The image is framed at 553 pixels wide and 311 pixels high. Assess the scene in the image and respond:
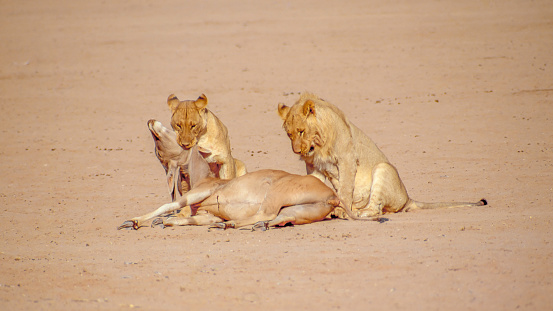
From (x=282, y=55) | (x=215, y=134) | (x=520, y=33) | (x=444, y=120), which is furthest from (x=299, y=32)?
(x=215, y=134)

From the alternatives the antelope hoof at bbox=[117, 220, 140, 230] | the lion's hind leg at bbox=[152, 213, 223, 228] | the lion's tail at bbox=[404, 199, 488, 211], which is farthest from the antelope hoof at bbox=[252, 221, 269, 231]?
the lion's tail at bbox=[404, 199, 488, 211]

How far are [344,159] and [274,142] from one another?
689cm

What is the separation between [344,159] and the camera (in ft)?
28.2

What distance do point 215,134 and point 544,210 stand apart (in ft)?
14.6

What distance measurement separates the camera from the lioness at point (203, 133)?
8586 mm

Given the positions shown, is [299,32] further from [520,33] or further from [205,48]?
[520,33]

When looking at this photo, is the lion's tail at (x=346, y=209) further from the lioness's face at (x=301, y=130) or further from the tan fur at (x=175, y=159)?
the tan fur at (x=175, y=159)

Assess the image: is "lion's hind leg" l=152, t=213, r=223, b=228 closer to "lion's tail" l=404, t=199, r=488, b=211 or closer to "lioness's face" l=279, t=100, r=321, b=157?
"lioness's face" l=279, t=100, r=321, b=157

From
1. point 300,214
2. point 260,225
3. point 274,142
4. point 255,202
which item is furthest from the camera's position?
point 274,142

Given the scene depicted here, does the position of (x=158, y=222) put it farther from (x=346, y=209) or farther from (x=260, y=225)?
(x=346, y=209)

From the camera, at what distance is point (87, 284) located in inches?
235

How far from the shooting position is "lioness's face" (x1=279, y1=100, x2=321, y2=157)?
325 inches

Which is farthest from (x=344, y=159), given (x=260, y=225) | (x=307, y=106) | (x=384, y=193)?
(x=260, y=225)

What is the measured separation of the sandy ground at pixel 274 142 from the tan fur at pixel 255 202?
0.22 meters
